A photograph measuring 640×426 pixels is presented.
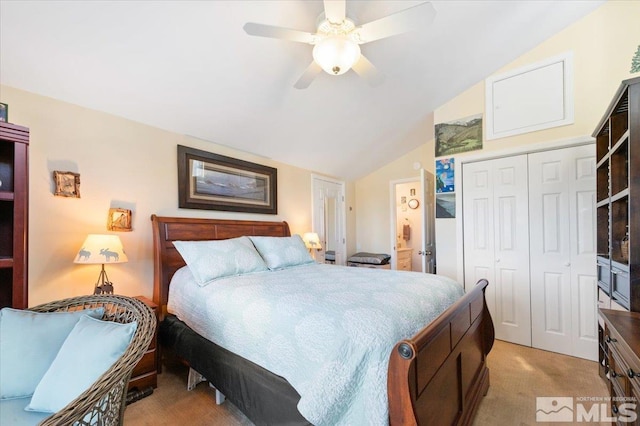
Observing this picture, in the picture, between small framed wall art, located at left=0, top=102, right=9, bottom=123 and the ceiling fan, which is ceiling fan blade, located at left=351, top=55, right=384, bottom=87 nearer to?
the ceiling fan

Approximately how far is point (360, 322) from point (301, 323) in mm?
300

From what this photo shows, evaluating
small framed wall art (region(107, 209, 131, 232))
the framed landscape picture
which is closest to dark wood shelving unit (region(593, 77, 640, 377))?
the framed landscape picture

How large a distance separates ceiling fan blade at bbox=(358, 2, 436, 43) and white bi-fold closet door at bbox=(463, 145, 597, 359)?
7.17ft

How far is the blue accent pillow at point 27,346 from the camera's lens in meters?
1.17

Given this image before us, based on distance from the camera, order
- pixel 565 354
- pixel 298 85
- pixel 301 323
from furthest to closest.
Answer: pixel 565 354 → pixel 298 85 → pixel 301 323

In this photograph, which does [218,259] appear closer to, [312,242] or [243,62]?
[243,62]

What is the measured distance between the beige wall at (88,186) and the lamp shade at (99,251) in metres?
0.27

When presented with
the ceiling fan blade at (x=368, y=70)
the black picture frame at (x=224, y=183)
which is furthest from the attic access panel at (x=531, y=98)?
the black picture frame at (x=224, y=183)

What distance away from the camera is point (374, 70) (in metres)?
2.01

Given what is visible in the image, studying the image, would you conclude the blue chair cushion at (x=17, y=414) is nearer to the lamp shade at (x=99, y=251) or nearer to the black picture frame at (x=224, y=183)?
the lamp shade at (x=99, y=251)

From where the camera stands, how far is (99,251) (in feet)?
6.59

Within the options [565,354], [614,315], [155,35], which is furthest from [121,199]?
[565,354]

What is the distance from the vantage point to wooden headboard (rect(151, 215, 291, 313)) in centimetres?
250

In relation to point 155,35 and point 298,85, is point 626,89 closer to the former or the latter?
point 298,85
